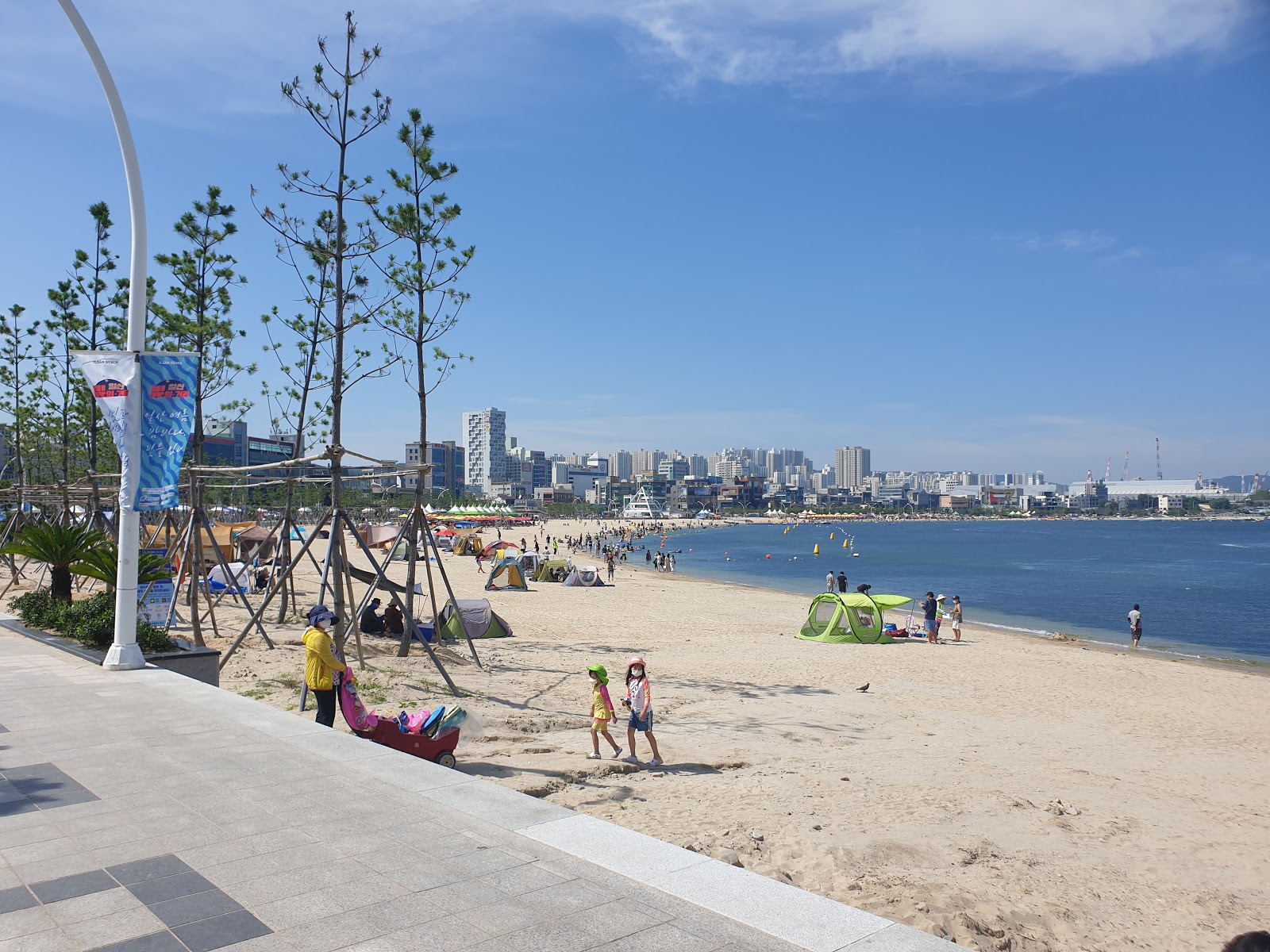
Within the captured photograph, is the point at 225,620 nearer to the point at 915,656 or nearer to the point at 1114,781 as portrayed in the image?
the point at 915,656

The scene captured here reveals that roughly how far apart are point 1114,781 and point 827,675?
24.2ft

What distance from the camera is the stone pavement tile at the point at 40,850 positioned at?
4.93 m

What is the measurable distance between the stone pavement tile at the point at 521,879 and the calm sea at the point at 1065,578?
2946 cm

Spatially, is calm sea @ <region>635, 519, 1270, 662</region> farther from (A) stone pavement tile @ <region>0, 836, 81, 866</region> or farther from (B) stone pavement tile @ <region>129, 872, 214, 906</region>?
(A) stone pavement tile @ <region>0, 836, 81, 866</region>

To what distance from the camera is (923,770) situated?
1018cm

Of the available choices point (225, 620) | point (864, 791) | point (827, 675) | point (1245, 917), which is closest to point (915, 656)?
point (827, 675)

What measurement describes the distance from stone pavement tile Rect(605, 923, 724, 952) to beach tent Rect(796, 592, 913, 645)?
19.6 meters

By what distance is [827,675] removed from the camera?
57.3 feet

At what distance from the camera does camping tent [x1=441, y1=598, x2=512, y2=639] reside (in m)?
18.2

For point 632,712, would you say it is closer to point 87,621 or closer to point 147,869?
point 147,869

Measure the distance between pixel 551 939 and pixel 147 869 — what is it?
2459mm

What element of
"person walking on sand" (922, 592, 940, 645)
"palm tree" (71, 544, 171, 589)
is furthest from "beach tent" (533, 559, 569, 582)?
"palm tree" (71, 544, 171, 589)

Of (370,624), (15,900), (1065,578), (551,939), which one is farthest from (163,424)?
(1065,578)

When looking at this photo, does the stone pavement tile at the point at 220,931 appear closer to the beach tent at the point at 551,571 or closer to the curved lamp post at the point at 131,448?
the curved lamp post at the point at 131,448
